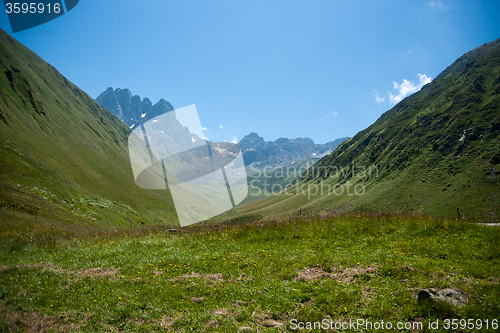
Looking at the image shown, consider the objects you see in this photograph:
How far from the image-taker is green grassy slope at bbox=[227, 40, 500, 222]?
97562 millimetres

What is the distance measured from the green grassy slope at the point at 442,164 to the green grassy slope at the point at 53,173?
351ft

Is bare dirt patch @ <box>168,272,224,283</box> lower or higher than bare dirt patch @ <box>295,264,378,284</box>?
higher

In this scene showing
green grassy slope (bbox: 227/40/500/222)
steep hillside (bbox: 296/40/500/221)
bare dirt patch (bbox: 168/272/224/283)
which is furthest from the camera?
green grassy slope (bbox: 227/40/500/222)

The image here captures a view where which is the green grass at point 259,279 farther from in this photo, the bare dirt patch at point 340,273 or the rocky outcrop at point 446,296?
the rocky outcrop at point 446,296

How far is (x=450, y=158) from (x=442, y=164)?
5.71 metres

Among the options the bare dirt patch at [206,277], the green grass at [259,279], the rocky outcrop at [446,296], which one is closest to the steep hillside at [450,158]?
the green grass at [259,279]

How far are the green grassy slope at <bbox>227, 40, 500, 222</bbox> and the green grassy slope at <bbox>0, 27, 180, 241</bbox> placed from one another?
107086mm

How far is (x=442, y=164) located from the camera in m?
124

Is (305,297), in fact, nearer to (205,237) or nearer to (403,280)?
(403,280)

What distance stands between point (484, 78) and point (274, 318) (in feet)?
820

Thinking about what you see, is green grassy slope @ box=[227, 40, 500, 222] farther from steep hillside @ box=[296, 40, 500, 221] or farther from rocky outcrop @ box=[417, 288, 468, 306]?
rocky outcrop @ box=[417, 288, 468, 306]

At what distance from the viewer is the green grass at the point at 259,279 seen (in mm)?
5852

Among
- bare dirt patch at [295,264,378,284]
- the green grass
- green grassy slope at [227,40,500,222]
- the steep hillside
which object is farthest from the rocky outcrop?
the steep hillside

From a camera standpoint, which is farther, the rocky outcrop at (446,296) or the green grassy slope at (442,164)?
the green grassy slope at (442,164)
